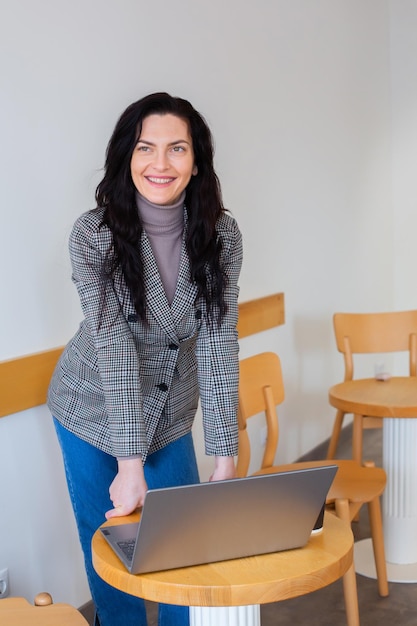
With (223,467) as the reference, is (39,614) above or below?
below

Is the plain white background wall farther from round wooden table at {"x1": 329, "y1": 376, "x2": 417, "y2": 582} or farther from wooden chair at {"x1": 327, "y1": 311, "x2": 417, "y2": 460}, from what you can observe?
round wooden table at {"x1": 329, "y1": 376, "x2": 417, "y2": 582}

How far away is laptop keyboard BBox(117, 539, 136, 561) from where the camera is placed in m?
1.67

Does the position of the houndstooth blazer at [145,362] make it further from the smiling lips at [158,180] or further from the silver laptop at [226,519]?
the silver laptop at [226,519]

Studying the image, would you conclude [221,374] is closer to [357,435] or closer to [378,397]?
[378,397]

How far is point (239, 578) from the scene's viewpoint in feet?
5.19

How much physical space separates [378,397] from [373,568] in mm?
692

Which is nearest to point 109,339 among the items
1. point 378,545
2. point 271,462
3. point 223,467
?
point 223,467

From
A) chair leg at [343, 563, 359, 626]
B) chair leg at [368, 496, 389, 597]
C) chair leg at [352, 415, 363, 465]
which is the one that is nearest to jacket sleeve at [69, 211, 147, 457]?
chair leg at [343, 563, 359, 626]

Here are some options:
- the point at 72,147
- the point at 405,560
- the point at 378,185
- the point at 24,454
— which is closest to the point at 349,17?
the point at 378,185

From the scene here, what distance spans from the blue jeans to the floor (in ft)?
2.27

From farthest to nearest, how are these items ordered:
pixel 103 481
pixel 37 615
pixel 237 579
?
pixel 103 481, pixel 37 615, pixel 237 579

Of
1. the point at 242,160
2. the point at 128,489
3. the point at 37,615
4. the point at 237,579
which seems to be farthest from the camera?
the point at 242,160

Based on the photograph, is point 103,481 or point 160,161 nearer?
point 160,161

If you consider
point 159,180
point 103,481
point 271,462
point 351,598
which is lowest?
point 351,598
